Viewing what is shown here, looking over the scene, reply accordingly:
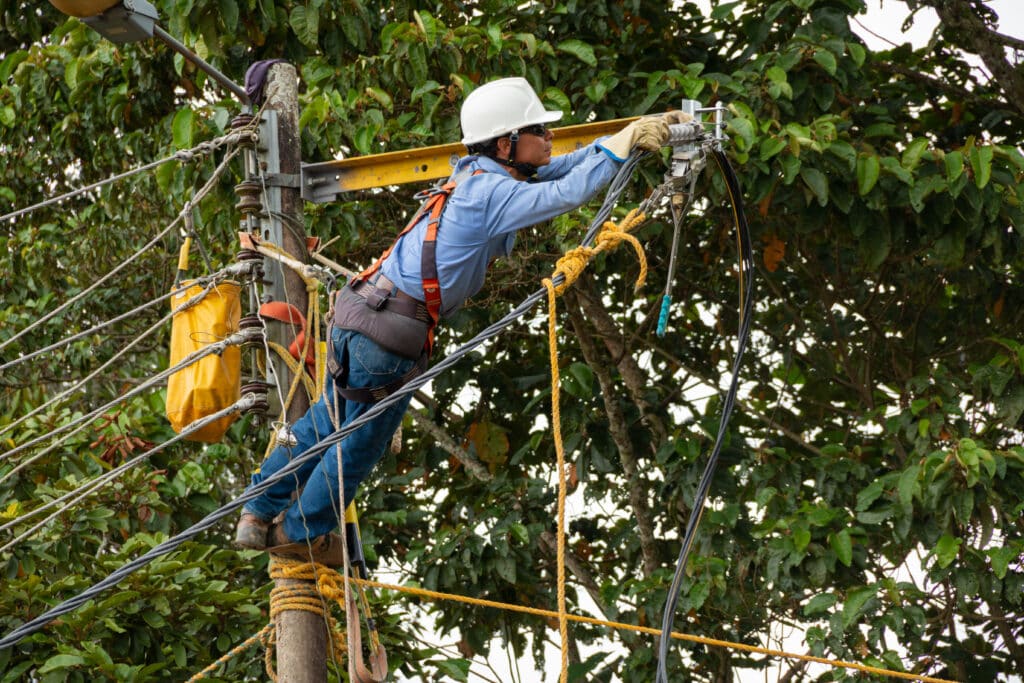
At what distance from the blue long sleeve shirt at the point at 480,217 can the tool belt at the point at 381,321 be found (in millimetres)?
46

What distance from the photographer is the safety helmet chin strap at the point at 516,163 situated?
407 cm

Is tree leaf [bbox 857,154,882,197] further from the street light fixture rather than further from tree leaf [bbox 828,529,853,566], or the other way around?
the street light fixture

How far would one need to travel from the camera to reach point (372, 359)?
3.98m

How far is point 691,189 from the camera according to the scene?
3.98 meters

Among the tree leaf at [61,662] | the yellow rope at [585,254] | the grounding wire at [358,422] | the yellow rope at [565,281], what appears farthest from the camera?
the tree leaf at [61,662]

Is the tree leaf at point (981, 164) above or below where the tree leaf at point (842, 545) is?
above

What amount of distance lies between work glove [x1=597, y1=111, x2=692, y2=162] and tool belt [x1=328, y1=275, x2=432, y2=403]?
2.32ft

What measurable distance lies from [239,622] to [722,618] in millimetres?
2188

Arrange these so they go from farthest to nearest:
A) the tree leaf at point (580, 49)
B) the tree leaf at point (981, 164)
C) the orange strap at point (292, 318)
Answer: the tree leaf at point (580, 49), the tree leaf at point (981, 164), the orange strap at point (292, 318)

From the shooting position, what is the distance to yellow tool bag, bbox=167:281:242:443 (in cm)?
450

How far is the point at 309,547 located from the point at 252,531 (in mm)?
175

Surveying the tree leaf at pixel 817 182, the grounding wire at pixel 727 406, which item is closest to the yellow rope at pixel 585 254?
the grounding wire at pixel 727 406

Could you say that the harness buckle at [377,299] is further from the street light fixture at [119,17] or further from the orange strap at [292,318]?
the street light fixture at [119,17]

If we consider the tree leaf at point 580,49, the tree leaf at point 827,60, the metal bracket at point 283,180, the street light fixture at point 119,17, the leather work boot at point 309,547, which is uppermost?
the tree leaf at point 580,49
